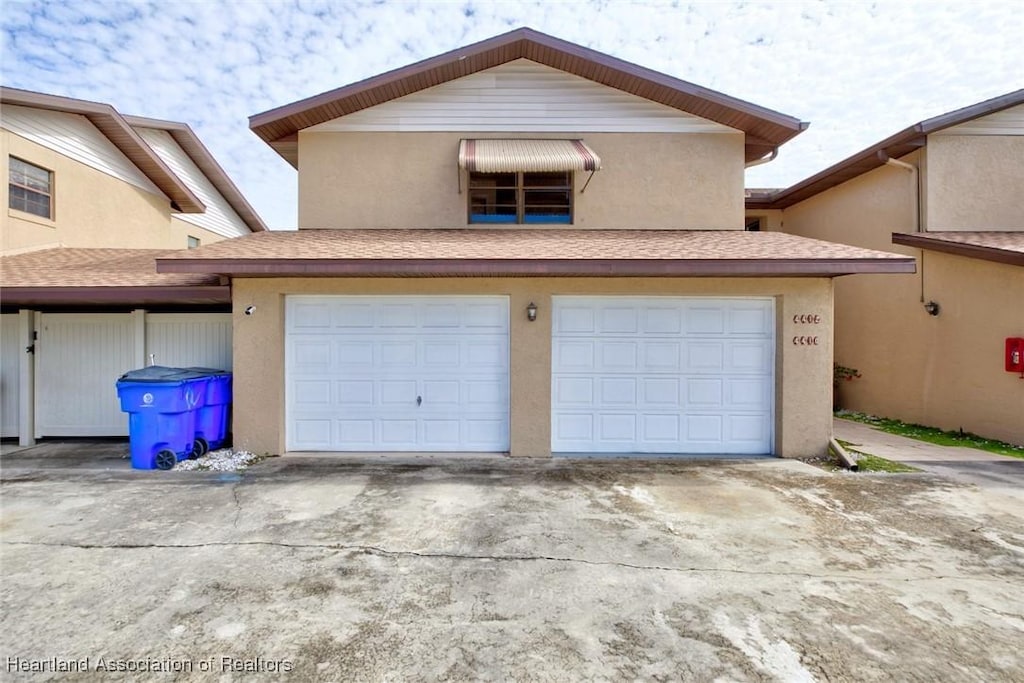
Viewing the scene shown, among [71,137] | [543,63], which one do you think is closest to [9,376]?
[71,137]

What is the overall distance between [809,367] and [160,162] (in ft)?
50.7

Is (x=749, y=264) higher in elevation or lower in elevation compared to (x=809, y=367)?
higher

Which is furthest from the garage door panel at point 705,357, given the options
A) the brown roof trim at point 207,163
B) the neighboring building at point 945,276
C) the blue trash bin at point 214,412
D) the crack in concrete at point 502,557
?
the brown roof trim at point 207,163

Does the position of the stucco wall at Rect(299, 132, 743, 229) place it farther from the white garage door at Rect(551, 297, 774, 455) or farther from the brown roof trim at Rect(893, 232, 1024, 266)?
the brown roof trim at Rect(893, 232, 1024, 266)

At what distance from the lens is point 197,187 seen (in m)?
15.2

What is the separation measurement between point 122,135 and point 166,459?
9366 mm

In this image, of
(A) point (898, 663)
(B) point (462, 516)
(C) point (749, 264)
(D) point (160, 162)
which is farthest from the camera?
(D) point (160, 162)

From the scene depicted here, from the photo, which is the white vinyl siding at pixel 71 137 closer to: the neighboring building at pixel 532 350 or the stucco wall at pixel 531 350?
the neighboring building at pixel 532 350

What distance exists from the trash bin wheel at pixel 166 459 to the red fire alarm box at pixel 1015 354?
43.9ft

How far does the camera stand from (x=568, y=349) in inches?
288

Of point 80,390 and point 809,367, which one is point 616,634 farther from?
point 80,390

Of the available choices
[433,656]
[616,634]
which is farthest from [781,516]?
[433,656]

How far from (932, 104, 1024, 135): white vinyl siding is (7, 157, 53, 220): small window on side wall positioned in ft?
61.0

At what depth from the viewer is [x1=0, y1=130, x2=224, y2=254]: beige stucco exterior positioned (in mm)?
9609
